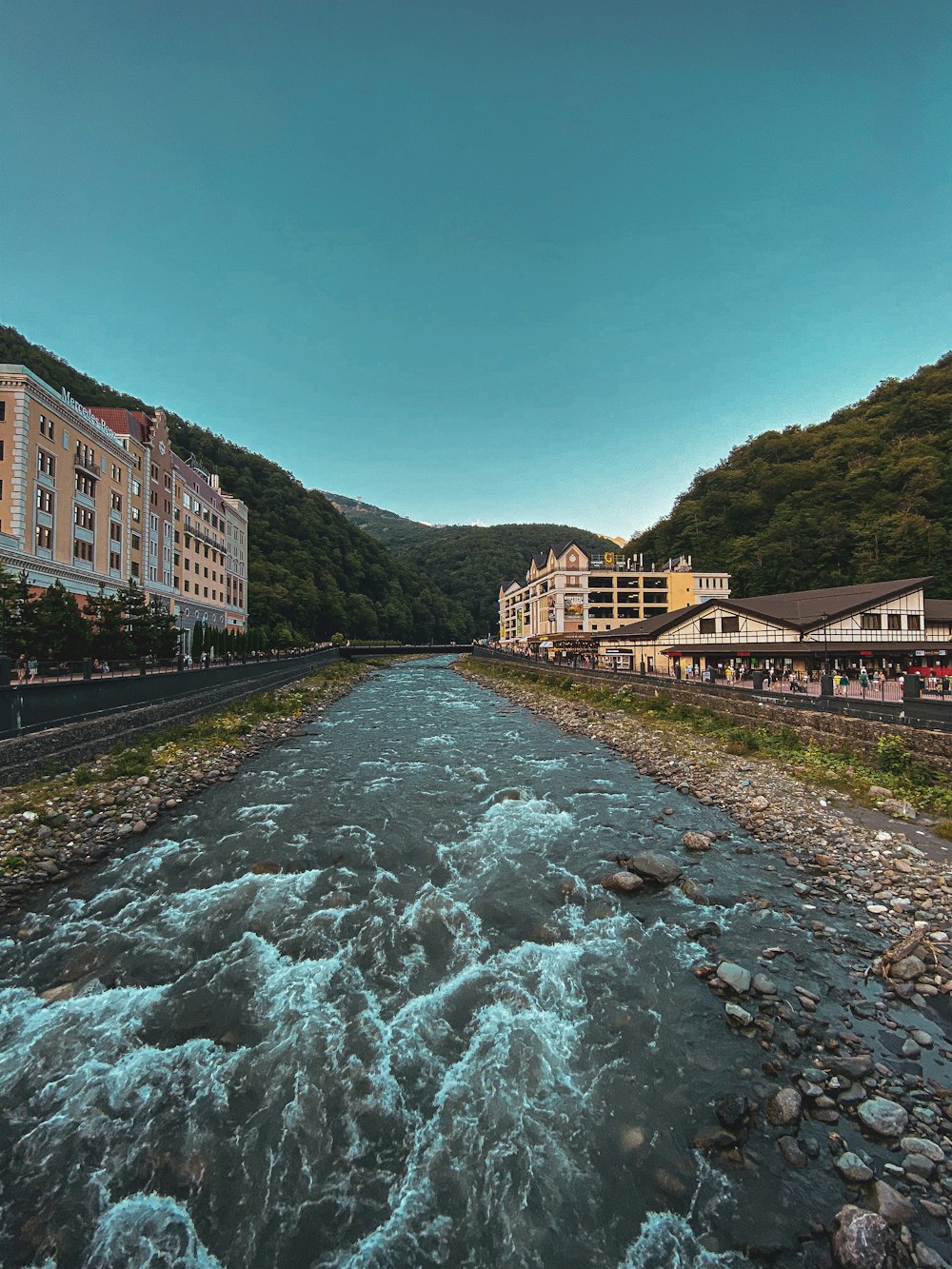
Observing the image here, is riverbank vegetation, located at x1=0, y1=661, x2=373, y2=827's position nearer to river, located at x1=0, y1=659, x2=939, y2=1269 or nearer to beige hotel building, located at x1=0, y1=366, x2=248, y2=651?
river, located at x1=0, y1=659, x2=939, y2=1269

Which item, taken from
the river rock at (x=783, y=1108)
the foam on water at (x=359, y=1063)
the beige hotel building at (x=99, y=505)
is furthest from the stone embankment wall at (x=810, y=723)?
the beige hotel building at (x=99, y=505)

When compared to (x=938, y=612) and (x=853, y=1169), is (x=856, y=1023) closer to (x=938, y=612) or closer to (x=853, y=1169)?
(x=853, y=1169)

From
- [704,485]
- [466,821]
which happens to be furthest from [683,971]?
[704,485]

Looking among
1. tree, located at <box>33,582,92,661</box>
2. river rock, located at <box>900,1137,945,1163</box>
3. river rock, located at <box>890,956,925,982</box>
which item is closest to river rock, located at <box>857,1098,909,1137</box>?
river rock, located at <box>900,1137,945,1163</box>

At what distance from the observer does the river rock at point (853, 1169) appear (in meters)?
4.84

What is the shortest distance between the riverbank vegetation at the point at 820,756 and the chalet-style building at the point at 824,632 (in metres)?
10.9

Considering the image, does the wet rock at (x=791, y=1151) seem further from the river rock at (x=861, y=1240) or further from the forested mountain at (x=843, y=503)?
the forested mountain at (x=843, y=503)

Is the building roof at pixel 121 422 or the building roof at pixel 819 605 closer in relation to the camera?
the building roof at pixel 819 605

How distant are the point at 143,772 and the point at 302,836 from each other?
8302mm

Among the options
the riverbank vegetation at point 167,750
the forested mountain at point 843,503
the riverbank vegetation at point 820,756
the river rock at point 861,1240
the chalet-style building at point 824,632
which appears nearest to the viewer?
the river rock at point 861,1240

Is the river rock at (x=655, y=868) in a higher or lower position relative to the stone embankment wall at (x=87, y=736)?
lower

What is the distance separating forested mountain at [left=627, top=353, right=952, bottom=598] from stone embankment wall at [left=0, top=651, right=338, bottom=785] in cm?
7997

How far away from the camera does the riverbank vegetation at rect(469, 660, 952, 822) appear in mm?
14820

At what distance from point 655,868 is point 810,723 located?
1450 centimetres
